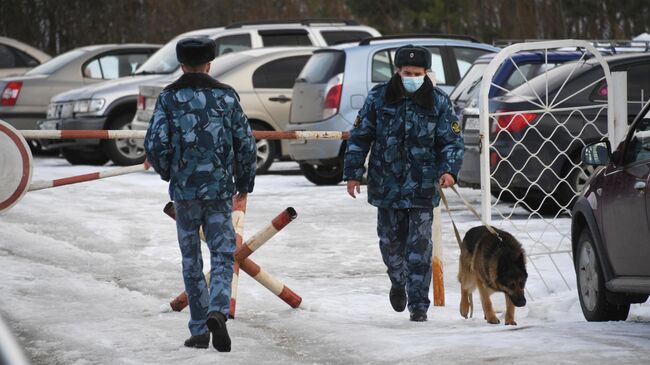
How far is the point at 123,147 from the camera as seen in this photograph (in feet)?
64.5

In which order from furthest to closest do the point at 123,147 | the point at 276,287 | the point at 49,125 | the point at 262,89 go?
the point at 49,125 → the point at 123,147 → the point at 262,89 → the point at 276,287

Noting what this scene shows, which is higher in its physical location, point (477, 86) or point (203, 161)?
point (203, 161)

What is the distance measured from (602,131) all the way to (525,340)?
248 inches

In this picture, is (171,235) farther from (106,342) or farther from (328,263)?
(106,342)

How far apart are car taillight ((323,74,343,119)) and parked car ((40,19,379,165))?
354 centimetres

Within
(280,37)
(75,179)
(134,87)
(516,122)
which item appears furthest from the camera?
(280,37)

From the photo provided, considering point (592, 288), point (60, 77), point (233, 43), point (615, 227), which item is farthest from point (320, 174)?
point (615, 227)

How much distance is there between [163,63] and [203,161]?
13219 mm

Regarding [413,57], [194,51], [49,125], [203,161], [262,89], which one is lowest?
[49,125]

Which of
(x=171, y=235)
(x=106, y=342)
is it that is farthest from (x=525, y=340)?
(x=171, y=235)

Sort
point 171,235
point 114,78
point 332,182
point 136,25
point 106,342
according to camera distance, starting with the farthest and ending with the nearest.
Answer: point 136,25, point 114,78, point 332,182, point 171,235, point 106,342

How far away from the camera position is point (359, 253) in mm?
11477

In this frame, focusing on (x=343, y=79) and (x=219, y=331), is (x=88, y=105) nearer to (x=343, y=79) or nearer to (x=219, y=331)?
(x=343, y=79)

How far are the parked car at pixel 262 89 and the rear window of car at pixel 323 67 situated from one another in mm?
1341
